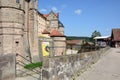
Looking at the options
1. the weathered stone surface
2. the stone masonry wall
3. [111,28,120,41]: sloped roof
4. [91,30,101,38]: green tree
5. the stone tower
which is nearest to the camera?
the stone masonry wall

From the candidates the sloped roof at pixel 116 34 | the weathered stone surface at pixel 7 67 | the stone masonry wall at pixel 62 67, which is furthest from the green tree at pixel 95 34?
the weathered stone surface at pixel 7 67

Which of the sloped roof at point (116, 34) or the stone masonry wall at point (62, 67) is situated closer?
the stone masonry wall at point (62, 67)

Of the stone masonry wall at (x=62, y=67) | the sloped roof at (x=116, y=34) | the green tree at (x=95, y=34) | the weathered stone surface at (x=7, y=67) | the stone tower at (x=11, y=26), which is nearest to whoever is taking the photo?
the stone masonry wall at (x=62, y=67)

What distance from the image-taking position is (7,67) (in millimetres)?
8141

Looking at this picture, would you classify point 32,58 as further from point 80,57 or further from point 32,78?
point 80,57

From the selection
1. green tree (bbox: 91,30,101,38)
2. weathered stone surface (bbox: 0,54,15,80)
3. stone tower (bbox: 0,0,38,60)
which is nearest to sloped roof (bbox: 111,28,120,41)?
stone tower (bbox: 0,0,38,60)

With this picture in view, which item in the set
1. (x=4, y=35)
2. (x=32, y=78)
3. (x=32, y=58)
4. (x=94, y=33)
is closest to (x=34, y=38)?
(x=32, y=58)

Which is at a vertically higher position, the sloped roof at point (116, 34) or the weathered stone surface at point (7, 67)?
the sloped roof at point (116, 34)

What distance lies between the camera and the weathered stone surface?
7.85m

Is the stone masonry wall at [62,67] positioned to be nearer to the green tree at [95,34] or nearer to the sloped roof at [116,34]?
the sloped roof at [116,34]

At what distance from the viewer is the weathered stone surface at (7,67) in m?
7.85

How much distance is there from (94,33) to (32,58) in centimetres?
7553

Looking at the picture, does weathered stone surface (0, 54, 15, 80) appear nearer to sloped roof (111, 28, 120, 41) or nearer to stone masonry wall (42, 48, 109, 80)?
stone masonry wall (42, 48, 109, 80)

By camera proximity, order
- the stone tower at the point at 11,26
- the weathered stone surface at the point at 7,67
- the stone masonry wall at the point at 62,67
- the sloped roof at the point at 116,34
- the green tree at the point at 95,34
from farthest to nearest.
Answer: the green tree at the point at 95,34 < the sloped roof at the point at 116,34 < the stone tower at the point at 11,26 < the weathered stone surface at the point at 7,67 < the stone masonry wall at the point at 62,67
